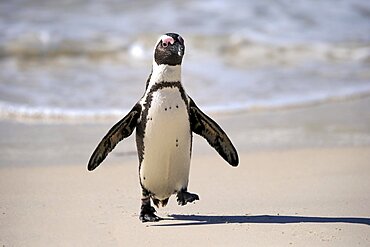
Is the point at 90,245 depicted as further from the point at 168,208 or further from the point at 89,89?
the point at 89,89

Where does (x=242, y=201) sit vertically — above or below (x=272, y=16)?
below

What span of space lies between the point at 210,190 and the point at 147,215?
3.11 ft

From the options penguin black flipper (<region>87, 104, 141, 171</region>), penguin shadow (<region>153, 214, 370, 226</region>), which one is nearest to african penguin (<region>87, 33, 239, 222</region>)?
penguin black flipper (<region>87, 104, 141, 171</region>)

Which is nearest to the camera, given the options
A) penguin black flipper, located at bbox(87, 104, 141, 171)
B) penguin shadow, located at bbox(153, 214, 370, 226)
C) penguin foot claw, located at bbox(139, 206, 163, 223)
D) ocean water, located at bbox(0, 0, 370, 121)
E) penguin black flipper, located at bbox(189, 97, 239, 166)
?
penguin shadow, located at bbox(153, 214, 370, 226)

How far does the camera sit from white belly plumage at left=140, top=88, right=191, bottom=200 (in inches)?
195

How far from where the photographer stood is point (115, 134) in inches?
201

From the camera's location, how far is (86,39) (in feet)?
48.2

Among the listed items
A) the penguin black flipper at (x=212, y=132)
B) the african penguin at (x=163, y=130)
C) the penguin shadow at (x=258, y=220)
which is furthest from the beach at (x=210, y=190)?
the penguin black flipper at (x=212, y=132)

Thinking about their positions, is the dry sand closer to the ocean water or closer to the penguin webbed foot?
the penguin webbed foot

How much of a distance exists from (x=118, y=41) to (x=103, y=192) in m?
9.18

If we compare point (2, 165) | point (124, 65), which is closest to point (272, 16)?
point (124, 65)

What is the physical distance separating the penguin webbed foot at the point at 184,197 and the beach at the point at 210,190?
0.10 m

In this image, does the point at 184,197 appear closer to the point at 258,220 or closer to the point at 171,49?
the point at 258,220

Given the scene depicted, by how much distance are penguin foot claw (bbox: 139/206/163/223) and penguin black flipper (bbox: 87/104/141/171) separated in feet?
1.28
